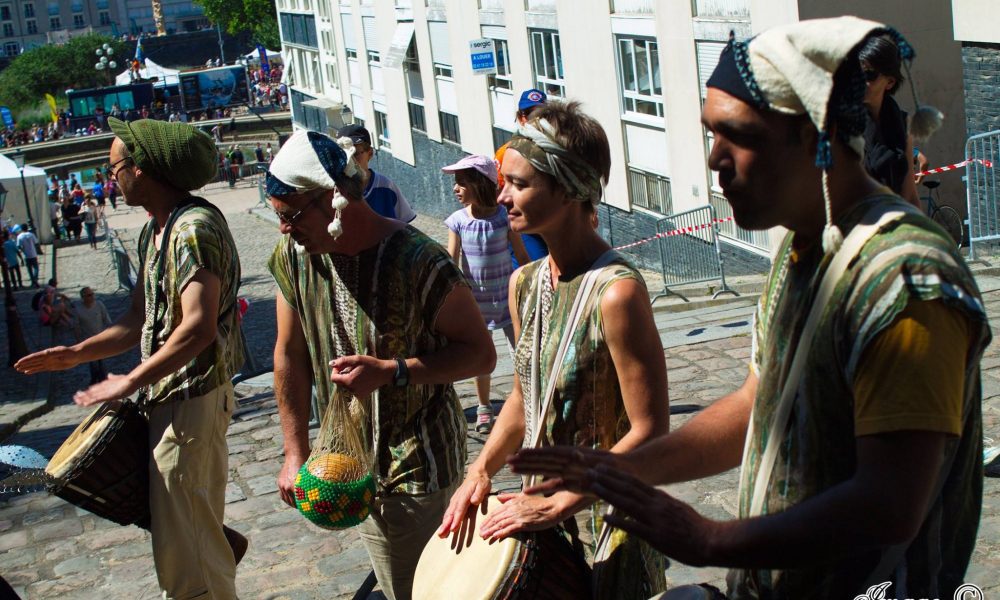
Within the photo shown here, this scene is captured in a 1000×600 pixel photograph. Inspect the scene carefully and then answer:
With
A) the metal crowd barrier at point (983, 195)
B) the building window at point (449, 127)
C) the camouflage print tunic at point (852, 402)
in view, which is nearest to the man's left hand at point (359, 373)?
the camouflage print tunic at point (852, 402)

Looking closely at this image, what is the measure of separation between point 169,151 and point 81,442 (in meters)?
1.13

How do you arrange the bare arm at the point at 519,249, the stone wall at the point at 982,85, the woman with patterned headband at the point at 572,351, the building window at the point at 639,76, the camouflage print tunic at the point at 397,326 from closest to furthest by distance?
1. the woman with patterned headband at the point at 572,351
2. the camouflage print tunic at the point at 397,326
3. the bare arm at the point at 519,249
4. the stone wall at the point at 982,85
5. the building window at the point at 639,76

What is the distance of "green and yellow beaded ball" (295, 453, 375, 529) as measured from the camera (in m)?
3.46

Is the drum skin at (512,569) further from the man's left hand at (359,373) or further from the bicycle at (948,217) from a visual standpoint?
the bicycle at (948,217)

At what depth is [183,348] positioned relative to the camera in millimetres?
4137

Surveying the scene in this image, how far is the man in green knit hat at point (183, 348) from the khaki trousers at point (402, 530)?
950 millimetres

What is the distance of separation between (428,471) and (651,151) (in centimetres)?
1848

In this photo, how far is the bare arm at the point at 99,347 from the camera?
4488 millimetres

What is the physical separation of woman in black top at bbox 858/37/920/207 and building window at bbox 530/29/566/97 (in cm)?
2005

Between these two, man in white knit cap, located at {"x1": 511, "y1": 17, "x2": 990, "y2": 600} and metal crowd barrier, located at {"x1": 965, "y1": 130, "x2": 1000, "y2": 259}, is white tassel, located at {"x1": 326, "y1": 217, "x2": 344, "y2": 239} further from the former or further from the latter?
metal crowd barrier, located at {"x1": 965, "y1": 130, "x2": 1000, "y2": 259}

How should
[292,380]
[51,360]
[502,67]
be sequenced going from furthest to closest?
1. [502,67]
2. [51,360]
3. [292,380]

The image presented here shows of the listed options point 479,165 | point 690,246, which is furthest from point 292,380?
point 690,246

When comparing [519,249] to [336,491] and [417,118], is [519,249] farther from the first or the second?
[417,118]

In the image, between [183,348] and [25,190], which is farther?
[25,190]
